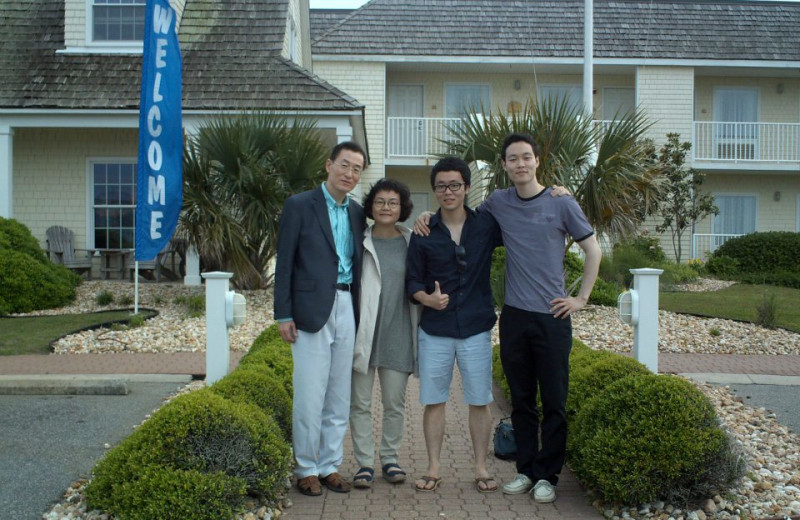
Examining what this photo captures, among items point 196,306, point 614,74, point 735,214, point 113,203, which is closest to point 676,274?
point 735,214

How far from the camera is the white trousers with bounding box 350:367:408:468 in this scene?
4484 millimetres

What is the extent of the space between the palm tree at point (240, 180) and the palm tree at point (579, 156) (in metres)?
2.29

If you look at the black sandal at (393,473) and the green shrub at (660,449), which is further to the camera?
the black sandal at (393,473)

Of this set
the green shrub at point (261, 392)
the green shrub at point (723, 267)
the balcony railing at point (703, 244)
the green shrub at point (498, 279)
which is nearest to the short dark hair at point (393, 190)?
the green shrub at point (261, 392)

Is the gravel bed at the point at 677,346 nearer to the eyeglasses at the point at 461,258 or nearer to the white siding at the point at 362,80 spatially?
the eyeglasses at the point at 461,258

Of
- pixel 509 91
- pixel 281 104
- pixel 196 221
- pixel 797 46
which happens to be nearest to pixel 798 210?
pixel 797 46

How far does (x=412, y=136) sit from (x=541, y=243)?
16536 mm

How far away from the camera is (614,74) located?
21594 millimetres

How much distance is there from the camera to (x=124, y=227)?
1537cm

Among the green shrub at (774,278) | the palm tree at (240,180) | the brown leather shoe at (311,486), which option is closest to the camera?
the brown leather shoe at (311,486)

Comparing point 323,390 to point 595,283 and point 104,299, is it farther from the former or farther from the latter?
point 104,299

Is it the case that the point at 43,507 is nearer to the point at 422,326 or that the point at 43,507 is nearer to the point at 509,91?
the point at 422,326

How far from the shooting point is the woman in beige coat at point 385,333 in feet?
14.5

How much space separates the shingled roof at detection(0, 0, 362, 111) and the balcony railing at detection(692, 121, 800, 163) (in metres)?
12.0
